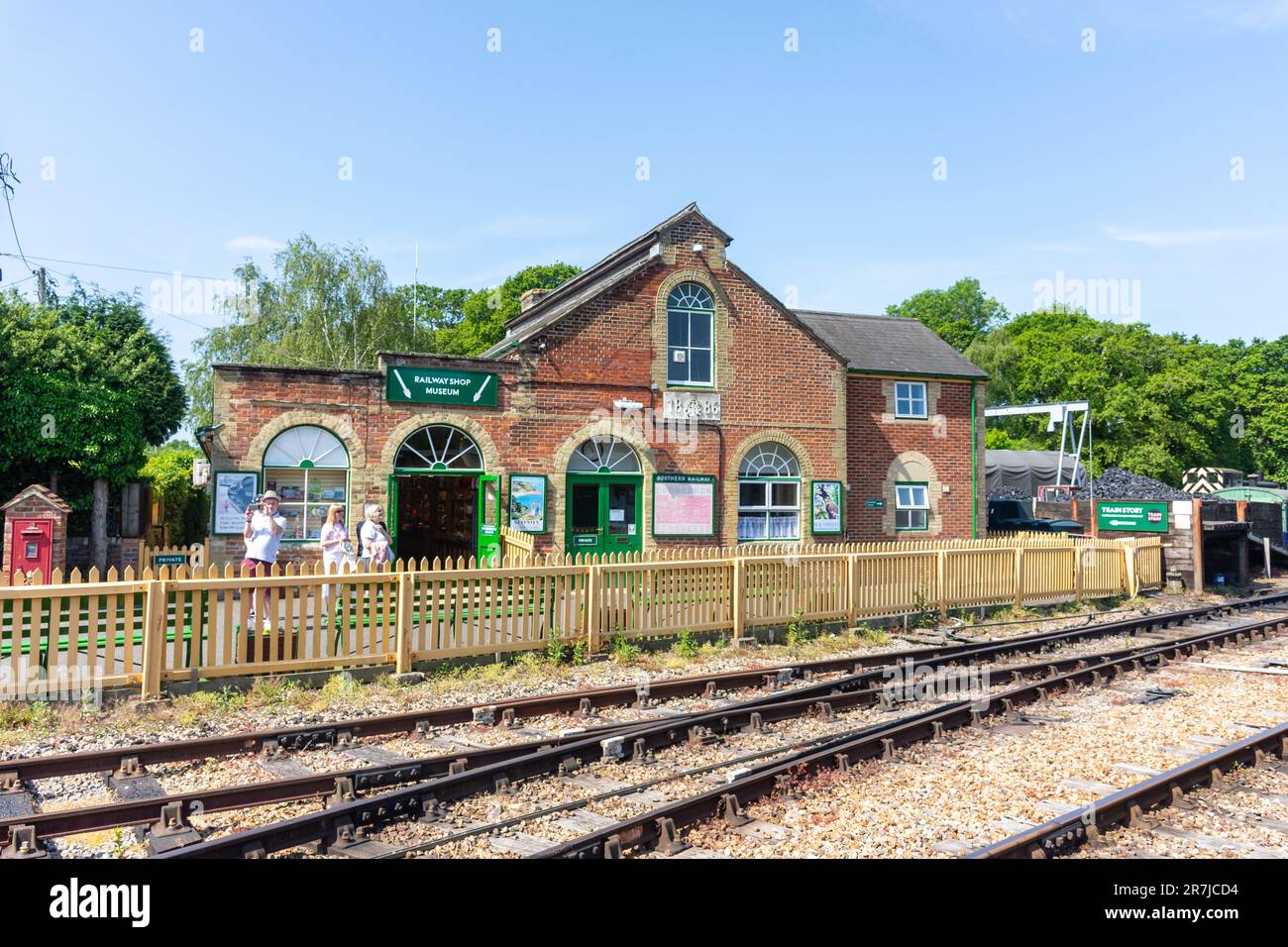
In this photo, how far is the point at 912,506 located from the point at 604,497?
779 cm

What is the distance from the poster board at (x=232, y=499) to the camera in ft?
46.0

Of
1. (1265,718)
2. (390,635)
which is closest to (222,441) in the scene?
(390,635)

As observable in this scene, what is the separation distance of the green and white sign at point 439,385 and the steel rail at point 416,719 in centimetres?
748

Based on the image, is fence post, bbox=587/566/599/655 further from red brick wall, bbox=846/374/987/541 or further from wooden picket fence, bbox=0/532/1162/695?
red brick wall, bbox=846/374/987/541

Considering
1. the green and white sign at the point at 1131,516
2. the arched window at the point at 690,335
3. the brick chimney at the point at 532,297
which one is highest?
the brick chimney at the point at 532,297

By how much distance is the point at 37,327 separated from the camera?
55.5 feet

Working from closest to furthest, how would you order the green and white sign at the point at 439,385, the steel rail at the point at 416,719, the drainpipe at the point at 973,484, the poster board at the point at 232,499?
the steel rail at the point at 416,719
the poster board at the point at 232,499
the green and white sign at the point at 439,385
the drainpipe at the point at 973,484

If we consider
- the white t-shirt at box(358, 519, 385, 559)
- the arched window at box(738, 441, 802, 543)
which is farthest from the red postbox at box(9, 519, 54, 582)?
the arched window at box(738, 441, 802, 543)

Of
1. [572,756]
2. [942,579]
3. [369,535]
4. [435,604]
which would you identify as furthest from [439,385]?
[572,756]

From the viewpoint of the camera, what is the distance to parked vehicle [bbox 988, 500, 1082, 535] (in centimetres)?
2422

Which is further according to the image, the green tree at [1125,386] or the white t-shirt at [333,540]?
the green tree at [1125,386]

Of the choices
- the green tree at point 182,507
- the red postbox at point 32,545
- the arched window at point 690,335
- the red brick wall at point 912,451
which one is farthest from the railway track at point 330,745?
the green tree at point 182,507

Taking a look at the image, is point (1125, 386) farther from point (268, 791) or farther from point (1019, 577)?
point (268, 791)

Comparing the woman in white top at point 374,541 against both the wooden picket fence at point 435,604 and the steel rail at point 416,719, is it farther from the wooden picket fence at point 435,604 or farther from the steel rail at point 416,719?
the steel rail at point 416,719
